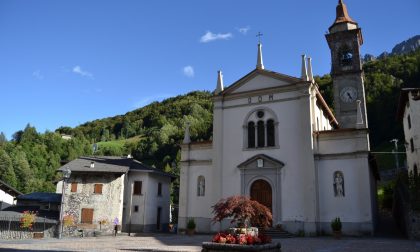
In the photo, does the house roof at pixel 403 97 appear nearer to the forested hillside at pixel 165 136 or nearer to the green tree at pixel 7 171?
the forested hillside at pixel 165 136

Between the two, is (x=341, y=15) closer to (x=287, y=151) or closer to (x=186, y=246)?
(x=287, y=151)

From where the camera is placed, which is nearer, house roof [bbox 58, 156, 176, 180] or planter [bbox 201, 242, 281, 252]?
planter [bbox 201, 242, 281, 252]

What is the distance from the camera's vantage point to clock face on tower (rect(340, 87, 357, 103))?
38875 millimetres

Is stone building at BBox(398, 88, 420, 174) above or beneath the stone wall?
above

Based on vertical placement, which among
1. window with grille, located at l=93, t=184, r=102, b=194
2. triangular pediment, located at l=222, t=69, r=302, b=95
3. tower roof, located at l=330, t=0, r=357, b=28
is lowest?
window with grille, located at l=93, t=184, r=102, b=194

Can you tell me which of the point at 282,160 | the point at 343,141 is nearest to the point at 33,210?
the point at 282,160

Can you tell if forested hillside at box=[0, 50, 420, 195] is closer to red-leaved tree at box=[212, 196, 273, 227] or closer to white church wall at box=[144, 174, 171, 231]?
white church wall at box=[144, 174, 171, 231]

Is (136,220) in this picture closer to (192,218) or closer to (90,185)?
(90,185)

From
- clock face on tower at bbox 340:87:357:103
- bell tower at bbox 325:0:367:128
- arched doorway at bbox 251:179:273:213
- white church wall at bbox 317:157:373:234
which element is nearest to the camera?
white church wall at bbox 317:157:373:234

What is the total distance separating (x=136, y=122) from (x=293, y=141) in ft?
380

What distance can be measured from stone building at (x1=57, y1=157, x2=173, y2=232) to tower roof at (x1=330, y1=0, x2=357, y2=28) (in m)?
27.0

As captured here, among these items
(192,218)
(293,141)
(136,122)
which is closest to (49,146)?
(136,122)

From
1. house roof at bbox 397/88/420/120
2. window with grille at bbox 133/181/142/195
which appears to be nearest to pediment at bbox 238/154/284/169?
house roof at bbox 397/88/420/120

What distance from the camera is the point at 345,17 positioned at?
42.2 metres
